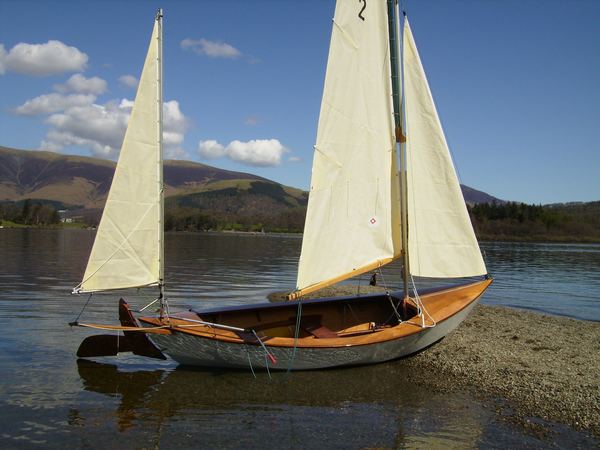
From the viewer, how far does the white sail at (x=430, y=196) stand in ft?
41.6

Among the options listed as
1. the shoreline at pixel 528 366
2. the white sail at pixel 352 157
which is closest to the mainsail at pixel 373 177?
the white sail at pixel 352 157

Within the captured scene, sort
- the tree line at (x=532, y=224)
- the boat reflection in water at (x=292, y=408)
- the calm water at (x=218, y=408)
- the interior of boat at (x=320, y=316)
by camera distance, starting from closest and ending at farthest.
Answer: the calm water at (x=218, y=408)
the boat reflection in water at (x=292, y=408)
the interior of boat at (x=320, y=316)
the tree line at (x=532, y=224)

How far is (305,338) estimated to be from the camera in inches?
458

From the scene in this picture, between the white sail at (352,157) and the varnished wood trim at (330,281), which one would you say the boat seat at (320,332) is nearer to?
the varnished wood trim at (330,281)

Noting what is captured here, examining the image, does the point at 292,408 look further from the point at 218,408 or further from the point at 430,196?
the point at 430,196

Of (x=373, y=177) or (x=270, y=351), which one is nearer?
(x=270, y=351)

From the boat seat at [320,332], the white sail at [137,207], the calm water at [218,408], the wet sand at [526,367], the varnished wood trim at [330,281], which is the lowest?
the calm water at [218,408]

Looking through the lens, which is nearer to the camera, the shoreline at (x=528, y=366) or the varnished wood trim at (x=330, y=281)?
the shoreline at (x=528, y=366)

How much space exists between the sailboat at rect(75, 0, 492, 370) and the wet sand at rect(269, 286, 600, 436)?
38.2 inches

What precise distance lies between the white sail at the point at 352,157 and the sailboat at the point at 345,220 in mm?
25

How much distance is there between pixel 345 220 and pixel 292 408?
447 centimetres

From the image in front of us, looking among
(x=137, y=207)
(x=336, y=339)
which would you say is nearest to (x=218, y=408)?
(x=336, y=339)

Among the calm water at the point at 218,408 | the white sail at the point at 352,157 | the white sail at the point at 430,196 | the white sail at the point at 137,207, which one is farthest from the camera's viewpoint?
the white sail at the point at 430,196

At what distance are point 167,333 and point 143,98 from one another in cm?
500
